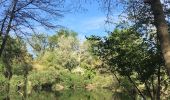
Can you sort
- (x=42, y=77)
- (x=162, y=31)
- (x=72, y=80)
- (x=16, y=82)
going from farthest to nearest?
(x=72, y=80) < (x=42, y=77) < (x=16, y=82) < (x=162, y=31)

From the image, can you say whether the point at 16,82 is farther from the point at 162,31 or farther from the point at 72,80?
the point at 162,31

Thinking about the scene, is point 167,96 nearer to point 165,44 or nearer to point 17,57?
point 17,57

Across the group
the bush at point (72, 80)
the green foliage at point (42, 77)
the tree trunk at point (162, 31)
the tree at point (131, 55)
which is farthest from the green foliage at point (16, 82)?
the tree trunk at point (162, 31)

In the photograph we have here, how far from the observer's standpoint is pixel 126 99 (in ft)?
151

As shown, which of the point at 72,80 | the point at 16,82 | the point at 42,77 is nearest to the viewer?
the point at 16,82

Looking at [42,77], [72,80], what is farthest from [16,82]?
[72,80]

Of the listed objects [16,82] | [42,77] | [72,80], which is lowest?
[16,82]

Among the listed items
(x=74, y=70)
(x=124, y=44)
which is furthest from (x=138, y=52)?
(x=74, y=70)

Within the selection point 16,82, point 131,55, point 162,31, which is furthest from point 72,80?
point 162,31

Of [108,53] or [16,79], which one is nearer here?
[108,53]

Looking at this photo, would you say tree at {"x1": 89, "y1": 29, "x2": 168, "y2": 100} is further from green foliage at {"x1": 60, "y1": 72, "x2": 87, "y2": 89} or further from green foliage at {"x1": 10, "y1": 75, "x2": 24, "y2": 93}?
green foliage at {"x1": 60, "y1": 72, "x2": 87, "y2": 89}

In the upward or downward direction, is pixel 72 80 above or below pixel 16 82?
above

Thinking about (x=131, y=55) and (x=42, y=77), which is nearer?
(x=131, y=55)

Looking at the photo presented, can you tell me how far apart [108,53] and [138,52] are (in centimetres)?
153
